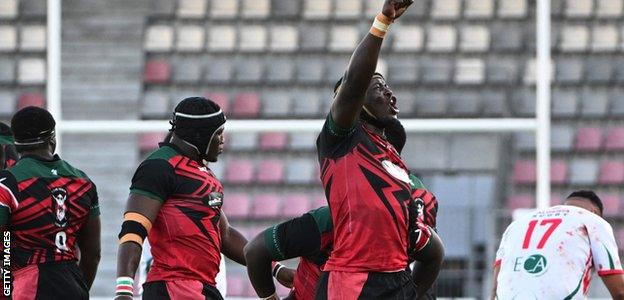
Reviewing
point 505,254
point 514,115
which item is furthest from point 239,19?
point 505,254

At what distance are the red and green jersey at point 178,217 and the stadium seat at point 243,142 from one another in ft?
28.9

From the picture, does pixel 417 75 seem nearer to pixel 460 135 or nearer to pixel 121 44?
pixel 460 135

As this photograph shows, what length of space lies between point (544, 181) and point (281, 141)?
435cm

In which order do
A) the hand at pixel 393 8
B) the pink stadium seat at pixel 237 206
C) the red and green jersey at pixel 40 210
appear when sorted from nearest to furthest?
1. the hand at pixel 393 8
2. the red and green jersey at pixel 40 210
3. the pink stadium seat at pixel 237 206

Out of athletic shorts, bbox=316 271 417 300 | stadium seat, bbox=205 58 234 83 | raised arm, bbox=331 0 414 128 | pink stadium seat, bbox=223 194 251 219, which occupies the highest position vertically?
raised arm, bbox=331 0 414 128

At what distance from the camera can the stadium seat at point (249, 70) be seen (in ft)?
51.1

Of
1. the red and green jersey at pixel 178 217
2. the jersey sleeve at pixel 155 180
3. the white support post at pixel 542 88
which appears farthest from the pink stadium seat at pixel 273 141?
the jersey sleeve at pixel 155 180

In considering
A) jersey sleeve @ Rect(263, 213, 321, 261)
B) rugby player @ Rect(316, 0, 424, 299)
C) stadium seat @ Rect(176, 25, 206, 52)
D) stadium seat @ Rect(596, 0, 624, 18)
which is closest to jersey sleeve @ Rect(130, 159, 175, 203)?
jersey sleeve @ Rect(263, 213, 321, 261)

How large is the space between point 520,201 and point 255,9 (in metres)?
3.41

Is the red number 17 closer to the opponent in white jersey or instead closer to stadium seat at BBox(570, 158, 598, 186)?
the opponent in white jersey

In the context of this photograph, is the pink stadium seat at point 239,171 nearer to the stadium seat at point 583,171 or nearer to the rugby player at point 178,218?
the stadium seat at point 583,171

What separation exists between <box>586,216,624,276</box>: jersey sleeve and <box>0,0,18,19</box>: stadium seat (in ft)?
31.6

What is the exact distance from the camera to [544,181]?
11.8 m

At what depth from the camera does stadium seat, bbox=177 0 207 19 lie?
1583 centimetres
